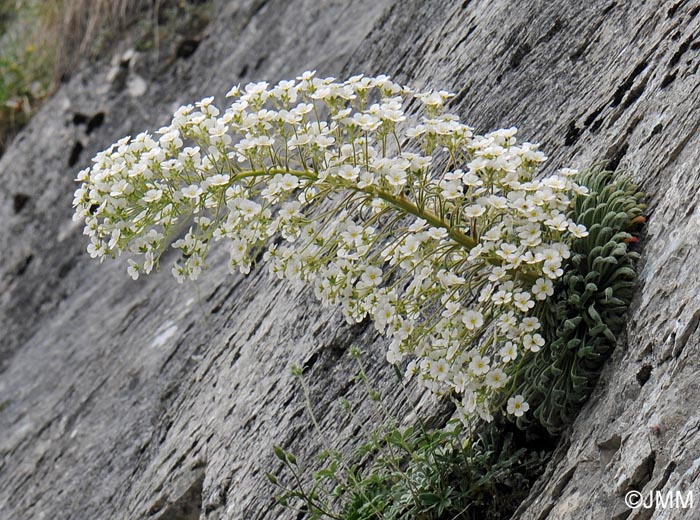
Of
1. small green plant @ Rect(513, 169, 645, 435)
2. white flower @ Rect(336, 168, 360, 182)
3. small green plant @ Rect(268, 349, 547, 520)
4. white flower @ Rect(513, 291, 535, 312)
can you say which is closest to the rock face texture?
small green plant @ Rect(513, 169, 645, 435)

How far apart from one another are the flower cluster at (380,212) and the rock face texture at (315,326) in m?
0.29

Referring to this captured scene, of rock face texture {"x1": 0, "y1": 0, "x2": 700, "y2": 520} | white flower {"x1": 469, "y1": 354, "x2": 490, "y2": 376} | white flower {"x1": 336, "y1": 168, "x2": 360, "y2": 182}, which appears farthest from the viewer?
white flower {"x1": 469, "y1": 354, "x2": 490, "y2": 376}

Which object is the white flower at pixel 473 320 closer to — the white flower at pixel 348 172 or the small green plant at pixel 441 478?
the small green plant at pixel 441 478

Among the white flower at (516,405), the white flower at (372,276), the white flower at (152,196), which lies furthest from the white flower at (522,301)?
the white flower at (152,196)

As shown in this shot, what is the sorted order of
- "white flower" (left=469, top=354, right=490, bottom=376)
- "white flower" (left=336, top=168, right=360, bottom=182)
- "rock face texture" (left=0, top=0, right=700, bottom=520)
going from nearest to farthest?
"rock face texture" (left=0, top=0, right=700, bottom=520) < "white flower" (left=336, top=168, right=360, bottom=182) < "white flower" (left=469, top=354, right=490, bottom=376)

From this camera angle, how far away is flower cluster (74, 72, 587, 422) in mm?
2771

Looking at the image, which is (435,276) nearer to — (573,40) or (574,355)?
(574,355)

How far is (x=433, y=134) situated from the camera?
2.82 metres

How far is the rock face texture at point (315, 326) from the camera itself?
2631mm

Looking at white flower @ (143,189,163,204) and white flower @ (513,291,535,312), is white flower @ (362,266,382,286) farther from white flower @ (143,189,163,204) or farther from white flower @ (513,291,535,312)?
white flower @ (143,189,163,204)

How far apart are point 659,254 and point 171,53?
19.0 ft

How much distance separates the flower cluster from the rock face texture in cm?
29

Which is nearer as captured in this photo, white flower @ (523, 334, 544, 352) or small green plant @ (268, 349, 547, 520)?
white flower @ (523, 334, 544, 352)

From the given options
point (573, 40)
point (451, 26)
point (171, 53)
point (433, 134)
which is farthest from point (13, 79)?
point (433, 134)
